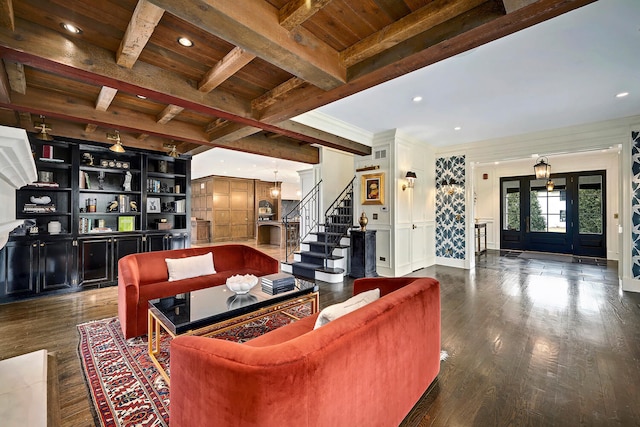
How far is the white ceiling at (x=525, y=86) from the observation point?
7.75 feet

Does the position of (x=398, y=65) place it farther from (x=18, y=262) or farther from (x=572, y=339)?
(x=18, y=262)

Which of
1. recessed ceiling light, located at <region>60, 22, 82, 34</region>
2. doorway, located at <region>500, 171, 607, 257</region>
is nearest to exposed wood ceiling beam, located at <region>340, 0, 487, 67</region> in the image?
recessed ceiling light, located at <region>60, 22, 82, 34</region>

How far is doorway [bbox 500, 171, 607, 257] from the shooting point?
738 centimetres

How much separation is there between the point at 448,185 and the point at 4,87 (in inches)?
288

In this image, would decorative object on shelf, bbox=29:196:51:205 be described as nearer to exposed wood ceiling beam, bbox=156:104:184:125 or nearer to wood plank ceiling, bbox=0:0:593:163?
wood plank ceiling, bbox=0:0:593:163

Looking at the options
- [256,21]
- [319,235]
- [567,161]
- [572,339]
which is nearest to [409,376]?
[572,339]

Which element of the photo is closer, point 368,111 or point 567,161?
point 368,111

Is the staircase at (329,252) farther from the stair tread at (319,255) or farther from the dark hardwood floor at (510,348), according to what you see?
the dark hardwood floor at (510,348)

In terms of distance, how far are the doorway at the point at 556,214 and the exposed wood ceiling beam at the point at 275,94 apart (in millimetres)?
8434

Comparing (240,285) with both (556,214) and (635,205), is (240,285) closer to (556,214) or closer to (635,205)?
(635,205)

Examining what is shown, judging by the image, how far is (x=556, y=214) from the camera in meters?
8.06

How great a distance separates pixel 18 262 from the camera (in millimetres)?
4027

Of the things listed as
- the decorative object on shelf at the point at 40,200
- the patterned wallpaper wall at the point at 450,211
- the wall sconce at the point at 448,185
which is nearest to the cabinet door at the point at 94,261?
the decorative object on shelf at the point at 40,200

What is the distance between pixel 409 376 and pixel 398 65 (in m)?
2.38
